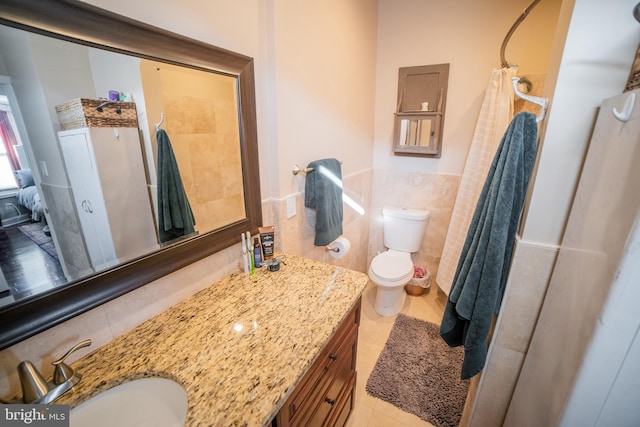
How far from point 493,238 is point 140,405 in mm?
1295

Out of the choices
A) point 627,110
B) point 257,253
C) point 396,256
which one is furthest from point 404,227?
point 627,110

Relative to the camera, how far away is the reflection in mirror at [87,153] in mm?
615

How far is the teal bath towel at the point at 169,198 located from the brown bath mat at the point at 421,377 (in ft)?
5.00

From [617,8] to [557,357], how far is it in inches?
42.5

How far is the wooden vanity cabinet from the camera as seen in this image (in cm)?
81

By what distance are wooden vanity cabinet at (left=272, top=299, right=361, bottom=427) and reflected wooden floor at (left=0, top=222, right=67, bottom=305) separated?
72cm

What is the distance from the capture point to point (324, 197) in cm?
153

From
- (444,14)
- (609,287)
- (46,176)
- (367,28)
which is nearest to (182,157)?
(46,176)

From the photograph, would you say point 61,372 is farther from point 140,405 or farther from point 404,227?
point 404,227

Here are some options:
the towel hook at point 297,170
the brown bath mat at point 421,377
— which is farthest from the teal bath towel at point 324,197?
the brown bath mat at point 421,377

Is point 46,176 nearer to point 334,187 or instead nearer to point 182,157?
point 182,157

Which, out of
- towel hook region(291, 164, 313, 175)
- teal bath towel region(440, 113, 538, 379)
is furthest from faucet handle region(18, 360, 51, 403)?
teal bath towel region(440, 113, 538, 379)

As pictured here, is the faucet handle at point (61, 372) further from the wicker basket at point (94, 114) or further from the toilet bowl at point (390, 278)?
the toilet bowl at point (390, 278)

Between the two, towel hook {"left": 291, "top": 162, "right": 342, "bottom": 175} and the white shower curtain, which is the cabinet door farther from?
the white shower curtain
